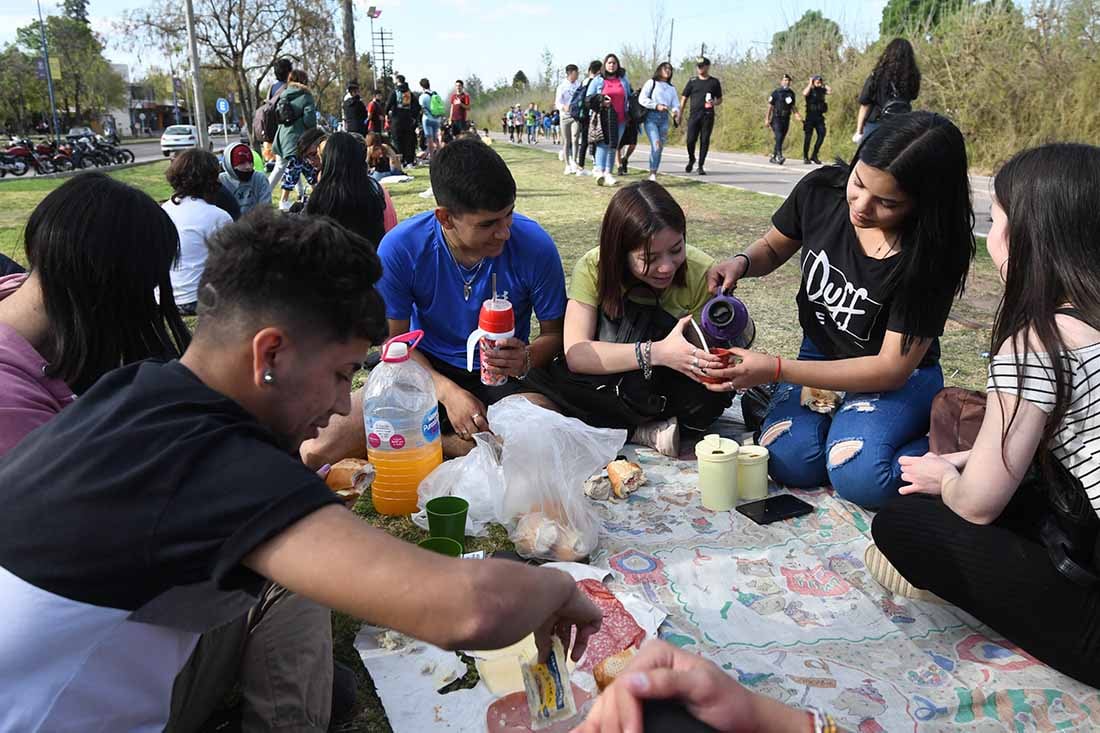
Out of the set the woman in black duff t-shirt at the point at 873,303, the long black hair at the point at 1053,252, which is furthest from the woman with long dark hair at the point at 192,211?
the long black hair at the point at 1053,252

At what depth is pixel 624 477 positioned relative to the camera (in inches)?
124

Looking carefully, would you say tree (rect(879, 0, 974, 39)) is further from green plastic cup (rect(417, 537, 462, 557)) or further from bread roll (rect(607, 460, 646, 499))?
green plastic cup (rect(417, 537, 462, 557))

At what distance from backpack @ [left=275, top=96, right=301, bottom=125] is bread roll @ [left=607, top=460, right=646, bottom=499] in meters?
8.16

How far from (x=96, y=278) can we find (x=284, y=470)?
4.00 feet

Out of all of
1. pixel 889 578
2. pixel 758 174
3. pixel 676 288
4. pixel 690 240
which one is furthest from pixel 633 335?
pixel 758 174

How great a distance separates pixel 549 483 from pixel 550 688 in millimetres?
1217

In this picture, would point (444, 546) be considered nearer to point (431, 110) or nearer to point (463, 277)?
point (463, 277)

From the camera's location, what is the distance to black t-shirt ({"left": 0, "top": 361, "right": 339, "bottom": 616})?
3.51 ft

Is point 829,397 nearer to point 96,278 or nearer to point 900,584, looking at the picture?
point 900,584

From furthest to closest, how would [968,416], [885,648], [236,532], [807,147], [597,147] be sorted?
[807,147] < [597,147] < [968,416] < [885,648] < [236,532]

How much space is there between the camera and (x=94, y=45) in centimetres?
5547

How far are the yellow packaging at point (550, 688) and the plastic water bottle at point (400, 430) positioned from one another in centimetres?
156

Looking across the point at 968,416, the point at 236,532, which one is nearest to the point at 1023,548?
the point at 968,416

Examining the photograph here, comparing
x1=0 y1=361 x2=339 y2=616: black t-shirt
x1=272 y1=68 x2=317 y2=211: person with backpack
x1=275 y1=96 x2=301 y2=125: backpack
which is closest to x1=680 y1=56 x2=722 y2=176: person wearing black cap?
x1=272 y1=68 x2=317 y2=211: person with backpack
